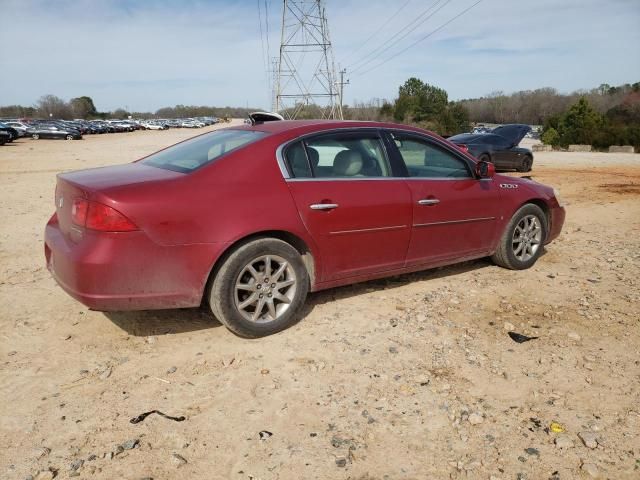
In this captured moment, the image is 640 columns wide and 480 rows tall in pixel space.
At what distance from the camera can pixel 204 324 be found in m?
3.90

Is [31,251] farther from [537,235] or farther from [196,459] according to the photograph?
[537,235]

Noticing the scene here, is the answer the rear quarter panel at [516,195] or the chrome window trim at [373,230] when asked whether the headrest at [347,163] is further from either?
the rear quarter panel at [516,195]

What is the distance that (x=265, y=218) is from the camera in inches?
138

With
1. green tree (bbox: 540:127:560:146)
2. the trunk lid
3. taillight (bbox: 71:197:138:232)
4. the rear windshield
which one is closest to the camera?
taillight (bbox: 71:197:138:232)

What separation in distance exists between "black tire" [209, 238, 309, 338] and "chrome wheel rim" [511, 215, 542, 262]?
8.49 feet

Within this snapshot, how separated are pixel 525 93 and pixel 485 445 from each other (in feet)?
506

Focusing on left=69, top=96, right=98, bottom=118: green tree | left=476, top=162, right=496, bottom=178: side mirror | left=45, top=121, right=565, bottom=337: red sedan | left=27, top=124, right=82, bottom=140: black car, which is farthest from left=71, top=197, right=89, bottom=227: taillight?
Result: left=69, top=96, right=98, bottom=118: green tree

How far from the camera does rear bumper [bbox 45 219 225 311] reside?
3.12m

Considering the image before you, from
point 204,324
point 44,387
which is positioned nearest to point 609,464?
point 204,324

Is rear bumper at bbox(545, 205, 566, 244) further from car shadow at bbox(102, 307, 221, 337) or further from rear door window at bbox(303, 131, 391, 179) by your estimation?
car shadow at bbox(102, 307, 221, 337)

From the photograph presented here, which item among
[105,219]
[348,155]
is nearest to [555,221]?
[348,155]

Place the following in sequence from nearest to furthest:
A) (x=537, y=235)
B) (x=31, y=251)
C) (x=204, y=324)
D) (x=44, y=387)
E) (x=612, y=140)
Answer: (x=44, y=387)
(x=204, y=324)
(x=537, y=235)
(x=31, y=251)
(x=612, y=140)

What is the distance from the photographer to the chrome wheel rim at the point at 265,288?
11.6ft

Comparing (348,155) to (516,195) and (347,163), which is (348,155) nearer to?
(347,163)
